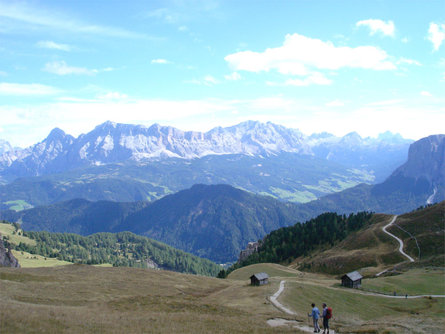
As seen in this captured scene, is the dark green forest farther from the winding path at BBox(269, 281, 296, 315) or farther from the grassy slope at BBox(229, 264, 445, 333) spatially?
the winding path at BBox(269, 281, 296, 315)

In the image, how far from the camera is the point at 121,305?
55.2 metres

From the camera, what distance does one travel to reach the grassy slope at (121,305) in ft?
125

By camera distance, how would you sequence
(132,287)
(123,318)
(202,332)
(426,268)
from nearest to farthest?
(202,332) < (123,318) < (132,287) < (426,268)

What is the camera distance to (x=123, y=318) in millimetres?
43562

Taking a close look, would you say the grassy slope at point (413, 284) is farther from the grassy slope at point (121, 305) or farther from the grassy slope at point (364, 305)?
the grassy slope at point (121, 305)

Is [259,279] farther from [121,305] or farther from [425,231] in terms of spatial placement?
[425,231]

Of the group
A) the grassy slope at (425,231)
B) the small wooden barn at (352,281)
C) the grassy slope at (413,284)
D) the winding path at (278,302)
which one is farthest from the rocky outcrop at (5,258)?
the grassy slope at (425,231)

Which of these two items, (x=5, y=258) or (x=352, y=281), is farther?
(x=5, y=258)

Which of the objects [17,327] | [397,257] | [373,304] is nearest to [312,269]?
[397,257]

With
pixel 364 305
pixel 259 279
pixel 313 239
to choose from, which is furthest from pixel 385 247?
pixel 259 279

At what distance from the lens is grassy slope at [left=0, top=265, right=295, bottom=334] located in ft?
125

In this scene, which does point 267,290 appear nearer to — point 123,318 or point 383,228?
point 123,318

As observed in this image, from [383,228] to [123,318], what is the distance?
146m

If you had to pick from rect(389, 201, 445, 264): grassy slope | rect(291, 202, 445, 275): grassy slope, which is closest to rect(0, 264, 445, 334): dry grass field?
rect(291, 202, 445, 275): grassy slope
